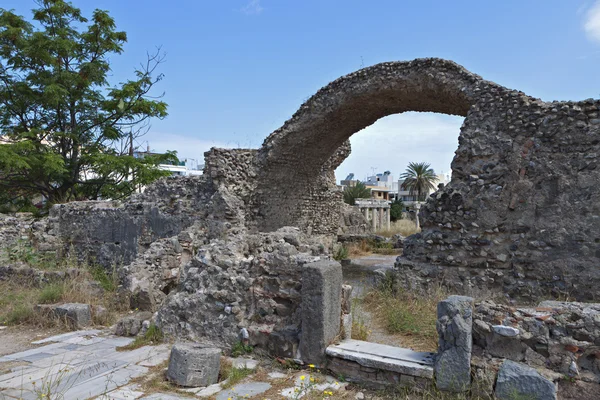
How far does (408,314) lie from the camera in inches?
238

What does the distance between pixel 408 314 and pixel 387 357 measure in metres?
2.15


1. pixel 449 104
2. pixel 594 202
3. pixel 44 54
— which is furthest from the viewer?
pixel 44 54

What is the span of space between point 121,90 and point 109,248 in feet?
27.4

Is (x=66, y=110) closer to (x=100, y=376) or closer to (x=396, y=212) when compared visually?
(x=100, y=376)

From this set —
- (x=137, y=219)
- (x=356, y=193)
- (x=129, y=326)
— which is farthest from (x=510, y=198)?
(x=356, y=193)

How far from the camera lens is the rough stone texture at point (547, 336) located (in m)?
3.43

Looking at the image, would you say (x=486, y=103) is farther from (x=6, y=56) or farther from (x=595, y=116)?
(x=6, y=56)

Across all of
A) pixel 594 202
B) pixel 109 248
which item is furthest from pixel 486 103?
pixel 109 248

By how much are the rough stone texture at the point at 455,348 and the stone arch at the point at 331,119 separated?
526 cm

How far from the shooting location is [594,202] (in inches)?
255

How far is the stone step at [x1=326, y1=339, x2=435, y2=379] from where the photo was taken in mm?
3822

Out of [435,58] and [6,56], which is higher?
[6,56]

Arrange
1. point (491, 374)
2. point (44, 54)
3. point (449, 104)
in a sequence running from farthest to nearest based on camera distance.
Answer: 1. point (44, 54)
2. point (449, 104)
3. point (491, 374)

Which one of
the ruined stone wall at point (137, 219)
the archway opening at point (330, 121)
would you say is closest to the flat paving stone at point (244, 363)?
the ruined stone wall at point (137, 219)
